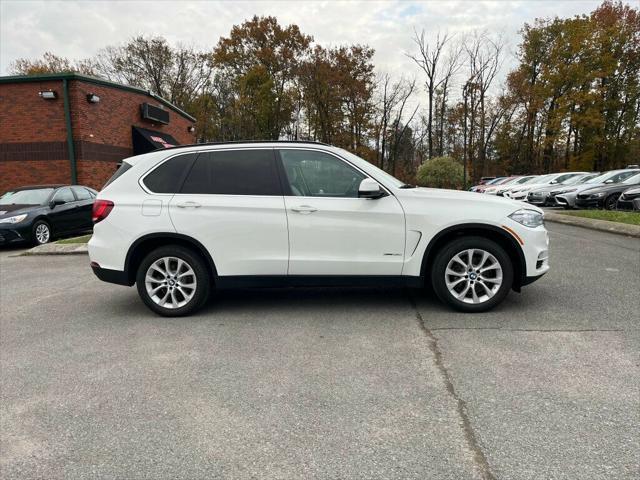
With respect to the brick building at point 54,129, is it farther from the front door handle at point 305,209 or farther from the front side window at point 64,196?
the front door handle at point 305,209

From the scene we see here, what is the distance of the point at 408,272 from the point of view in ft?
14.6

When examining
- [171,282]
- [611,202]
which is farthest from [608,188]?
[171,282]

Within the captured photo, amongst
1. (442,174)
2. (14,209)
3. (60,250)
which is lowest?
(60,250)

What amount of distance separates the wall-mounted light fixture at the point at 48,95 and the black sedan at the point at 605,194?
20.4 meters

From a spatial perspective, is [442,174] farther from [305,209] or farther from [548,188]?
[305,209]

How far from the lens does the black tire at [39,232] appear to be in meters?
10.3

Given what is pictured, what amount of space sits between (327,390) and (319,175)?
2.35 meters

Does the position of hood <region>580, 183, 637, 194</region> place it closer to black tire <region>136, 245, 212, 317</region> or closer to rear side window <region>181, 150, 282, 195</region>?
rear side window <region>181, 150, 282, 195</region>

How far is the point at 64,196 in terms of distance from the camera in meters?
11.4

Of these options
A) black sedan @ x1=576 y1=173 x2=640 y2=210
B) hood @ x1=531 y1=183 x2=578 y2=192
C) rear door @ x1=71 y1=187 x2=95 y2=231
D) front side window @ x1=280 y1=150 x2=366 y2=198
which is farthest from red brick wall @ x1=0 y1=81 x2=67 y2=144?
hood @ x1=531 y1=183 x2=578 y2=192

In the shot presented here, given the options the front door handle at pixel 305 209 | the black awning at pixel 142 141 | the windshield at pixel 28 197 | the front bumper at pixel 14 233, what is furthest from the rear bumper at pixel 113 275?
the black awning at pixel 142 141

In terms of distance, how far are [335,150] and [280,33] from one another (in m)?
40.9

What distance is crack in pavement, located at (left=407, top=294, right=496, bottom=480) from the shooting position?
2.14 m

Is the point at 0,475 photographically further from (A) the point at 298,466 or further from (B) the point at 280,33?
(B) the point at 280,33
